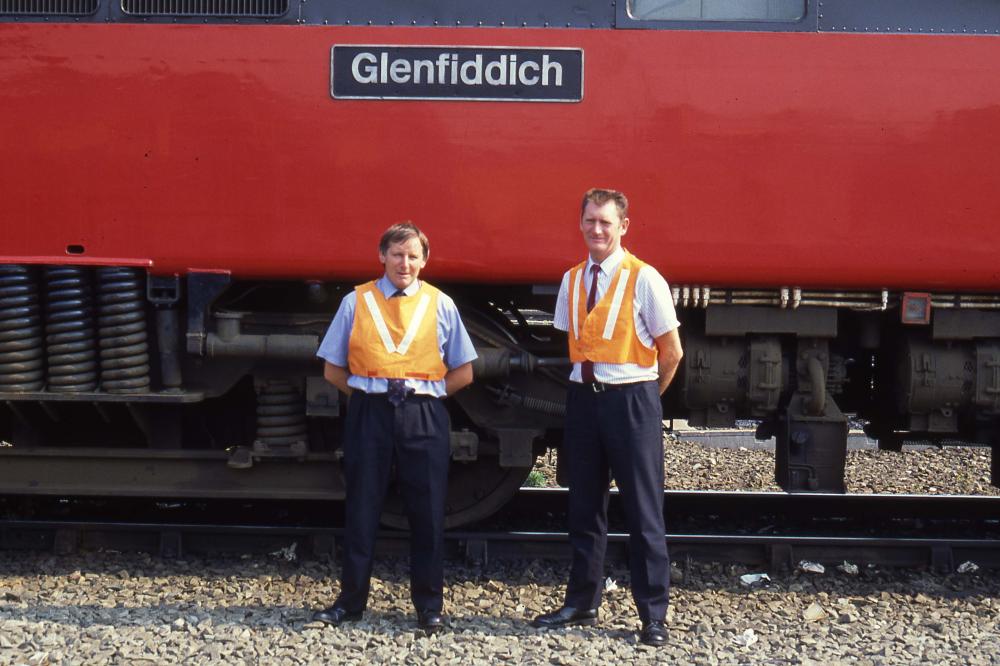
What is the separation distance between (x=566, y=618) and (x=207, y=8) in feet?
11.2

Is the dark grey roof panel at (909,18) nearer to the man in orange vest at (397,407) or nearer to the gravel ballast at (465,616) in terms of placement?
the man in orange vest at (397,407)

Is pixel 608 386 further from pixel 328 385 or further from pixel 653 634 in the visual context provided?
pixel 328 385

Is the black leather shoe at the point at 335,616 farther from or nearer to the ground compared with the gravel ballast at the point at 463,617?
farther from the ground

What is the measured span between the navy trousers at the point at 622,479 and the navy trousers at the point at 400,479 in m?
0.61

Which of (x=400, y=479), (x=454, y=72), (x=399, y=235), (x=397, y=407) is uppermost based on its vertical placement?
(x=454, y=72)

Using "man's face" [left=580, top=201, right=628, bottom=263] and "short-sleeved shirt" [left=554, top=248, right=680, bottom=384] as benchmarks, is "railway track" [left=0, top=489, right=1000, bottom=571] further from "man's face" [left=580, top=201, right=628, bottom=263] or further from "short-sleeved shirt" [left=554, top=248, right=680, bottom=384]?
"man's face" [left=580, top=201, right=628, bottom=263]

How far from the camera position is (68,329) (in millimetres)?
5328

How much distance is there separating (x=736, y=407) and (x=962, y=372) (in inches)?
46.4

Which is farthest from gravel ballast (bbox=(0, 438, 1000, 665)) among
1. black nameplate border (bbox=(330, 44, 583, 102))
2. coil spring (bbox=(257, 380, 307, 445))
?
black nameplate border (bbox=(330, 44, 583, 102))

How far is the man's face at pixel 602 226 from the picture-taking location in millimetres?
4418

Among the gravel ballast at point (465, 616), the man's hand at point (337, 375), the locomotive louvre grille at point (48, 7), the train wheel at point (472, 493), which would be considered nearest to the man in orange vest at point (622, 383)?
the gravel ballast at point (465, 616)

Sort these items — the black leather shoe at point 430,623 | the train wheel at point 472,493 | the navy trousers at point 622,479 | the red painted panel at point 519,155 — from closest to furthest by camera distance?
the navy trousers at point 622,479 → the black leather shoe at point 430,623 → the red painted panel at point 519,155 → the train wheel at point 472,493

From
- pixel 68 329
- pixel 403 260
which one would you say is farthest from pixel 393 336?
pixel 68 329

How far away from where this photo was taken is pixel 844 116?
5070 mm
